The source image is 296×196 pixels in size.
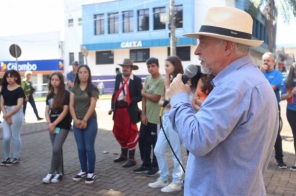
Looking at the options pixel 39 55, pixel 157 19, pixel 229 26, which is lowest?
pixel 229 26

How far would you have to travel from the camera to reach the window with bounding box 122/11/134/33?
34.0m

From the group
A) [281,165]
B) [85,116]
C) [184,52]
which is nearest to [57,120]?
[85,116]

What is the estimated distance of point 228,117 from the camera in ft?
5.33

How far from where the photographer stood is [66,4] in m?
38.2

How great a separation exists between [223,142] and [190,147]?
176mm

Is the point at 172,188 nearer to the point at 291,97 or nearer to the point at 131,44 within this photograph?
the point at 291,97

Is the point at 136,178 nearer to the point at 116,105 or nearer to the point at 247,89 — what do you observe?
the point at 116,105

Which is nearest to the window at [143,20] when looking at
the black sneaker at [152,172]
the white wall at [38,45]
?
the white wall at [38,45]

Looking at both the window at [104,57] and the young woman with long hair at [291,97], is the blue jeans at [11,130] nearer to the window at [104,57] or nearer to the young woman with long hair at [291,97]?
the young woman with long hair at [291,97]

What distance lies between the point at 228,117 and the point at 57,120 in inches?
167

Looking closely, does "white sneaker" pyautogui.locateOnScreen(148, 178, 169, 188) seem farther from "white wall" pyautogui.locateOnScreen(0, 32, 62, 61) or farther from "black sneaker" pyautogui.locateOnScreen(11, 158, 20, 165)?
"white wall" pyautogui.locateOnScreen(0, 32, 62, 61)

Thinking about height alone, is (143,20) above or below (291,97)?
above

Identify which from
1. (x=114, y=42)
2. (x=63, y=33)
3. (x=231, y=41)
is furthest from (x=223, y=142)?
(x=63, y=33)

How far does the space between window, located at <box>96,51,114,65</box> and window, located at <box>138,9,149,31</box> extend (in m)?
4.30
